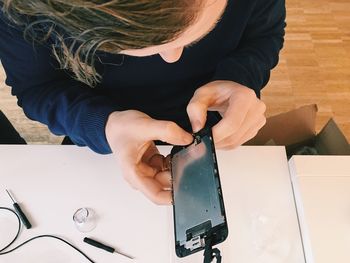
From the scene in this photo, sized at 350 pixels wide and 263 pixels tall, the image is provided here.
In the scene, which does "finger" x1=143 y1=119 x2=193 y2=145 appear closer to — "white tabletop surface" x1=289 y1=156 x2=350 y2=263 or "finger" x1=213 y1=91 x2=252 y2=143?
"finger" x1=213 y1=91 x2=252 y2=143

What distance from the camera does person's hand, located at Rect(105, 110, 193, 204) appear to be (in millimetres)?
599

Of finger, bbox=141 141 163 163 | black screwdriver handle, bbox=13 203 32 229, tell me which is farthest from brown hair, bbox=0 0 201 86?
black screwdriver handle, bbox=13 203 32 229

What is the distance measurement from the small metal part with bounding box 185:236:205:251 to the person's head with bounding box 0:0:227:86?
248mm

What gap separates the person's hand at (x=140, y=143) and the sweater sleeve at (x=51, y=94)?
0.10ft

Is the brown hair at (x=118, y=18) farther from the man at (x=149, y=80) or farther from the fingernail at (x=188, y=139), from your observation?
the fingernail at (x=188, y=139)

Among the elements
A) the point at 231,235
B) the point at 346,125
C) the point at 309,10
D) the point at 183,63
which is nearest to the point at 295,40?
the point at 309,10

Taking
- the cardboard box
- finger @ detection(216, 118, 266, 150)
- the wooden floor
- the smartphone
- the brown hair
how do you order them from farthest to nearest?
the wooden floor
the cardboard box
finger @ detection(216, 118, 266, 150)
the smartphone
the brown hair

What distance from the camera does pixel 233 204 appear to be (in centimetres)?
71

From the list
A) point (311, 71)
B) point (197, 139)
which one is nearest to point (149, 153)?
point (197, 139)

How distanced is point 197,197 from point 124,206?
0.18 meters

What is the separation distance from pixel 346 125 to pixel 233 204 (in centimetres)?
97

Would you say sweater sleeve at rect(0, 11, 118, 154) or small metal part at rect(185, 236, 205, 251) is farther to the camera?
sweater sleeve at rect(0, 11, 118, 154)

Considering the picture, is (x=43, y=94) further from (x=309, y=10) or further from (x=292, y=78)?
(x=309, y=10)

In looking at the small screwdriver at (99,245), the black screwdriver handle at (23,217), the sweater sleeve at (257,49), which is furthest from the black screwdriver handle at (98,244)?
the sweater sleeve at (257,49)
